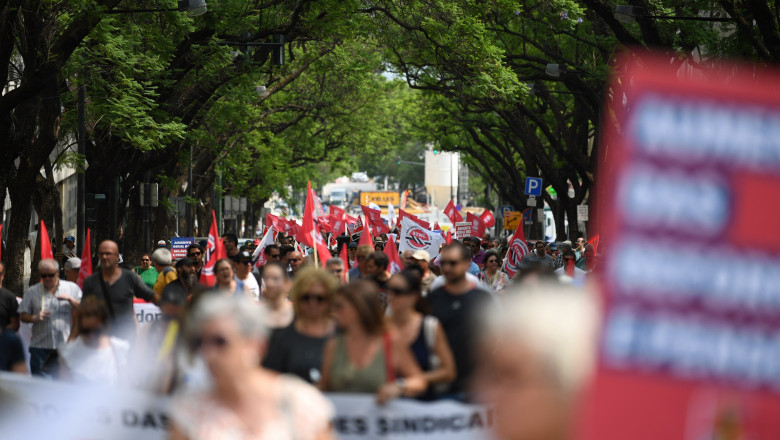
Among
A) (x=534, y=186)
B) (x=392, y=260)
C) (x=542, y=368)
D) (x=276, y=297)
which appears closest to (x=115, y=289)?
(x=276, y=297)

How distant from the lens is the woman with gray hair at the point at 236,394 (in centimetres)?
381

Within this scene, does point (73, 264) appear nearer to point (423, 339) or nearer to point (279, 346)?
point (279, 346)

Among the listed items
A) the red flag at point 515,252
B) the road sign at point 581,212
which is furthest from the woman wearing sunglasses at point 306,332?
the road sign at point 581,212

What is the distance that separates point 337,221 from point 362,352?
25962mm

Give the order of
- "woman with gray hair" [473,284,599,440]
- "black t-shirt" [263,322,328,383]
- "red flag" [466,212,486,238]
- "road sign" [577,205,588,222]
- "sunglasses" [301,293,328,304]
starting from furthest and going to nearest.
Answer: "road sign" [577,205,588,222] < "red flag" [466,212,486,238] < "sunglasses" [301,293,328,304] < "black t-shirt" [263,322,328,383] < "woman with gray hair" [473,284,599,440]

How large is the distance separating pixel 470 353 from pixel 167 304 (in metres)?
1.72

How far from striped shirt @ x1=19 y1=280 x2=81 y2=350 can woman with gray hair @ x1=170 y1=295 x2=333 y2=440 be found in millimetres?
6079

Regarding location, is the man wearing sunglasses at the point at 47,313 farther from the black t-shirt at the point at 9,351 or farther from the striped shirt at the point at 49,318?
the black t-shirt at the point at 9,351

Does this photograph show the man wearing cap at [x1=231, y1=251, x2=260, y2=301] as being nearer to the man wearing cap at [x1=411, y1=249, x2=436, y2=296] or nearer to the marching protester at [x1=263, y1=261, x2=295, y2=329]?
the man wearing cap at [x1=411, y1=249, x2=436, y2=296]

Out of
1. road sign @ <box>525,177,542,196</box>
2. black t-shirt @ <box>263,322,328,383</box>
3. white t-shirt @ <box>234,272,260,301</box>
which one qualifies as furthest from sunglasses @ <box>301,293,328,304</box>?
road sign @ <box>525,177,542,196</box>

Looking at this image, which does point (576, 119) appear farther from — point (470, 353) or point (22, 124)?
point (470, 353)

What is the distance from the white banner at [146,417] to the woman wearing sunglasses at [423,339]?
0.59ft

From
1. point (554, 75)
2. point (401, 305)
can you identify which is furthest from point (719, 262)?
point (554, 75)

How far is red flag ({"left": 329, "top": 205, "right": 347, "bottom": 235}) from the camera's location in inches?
1238
